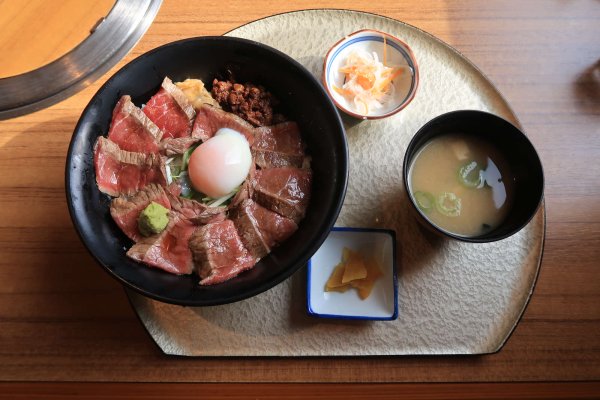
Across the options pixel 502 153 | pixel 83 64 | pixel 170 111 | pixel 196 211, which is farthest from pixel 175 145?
pixel 502 153

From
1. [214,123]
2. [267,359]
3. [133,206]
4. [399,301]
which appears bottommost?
[267,359]

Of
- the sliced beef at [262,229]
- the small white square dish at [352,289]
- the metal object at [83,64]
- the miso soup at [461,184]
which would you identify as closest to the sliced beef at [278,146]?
the sliced beef at [262,229]

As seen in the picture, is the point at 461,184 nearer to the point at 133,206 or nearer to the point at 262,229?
the point at 262,229

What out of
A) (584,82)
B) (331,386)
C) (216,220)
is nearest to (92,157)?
(216,220)

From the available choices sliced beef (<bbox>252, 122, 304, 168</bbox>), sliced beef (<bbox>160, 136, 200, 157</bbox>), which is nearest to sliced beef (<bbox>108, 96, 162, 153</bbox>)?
sliced beef (<bbox>160, 136, 200, 157</bbox>)

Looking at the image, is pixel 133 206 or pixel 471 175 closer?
pixel 133 206

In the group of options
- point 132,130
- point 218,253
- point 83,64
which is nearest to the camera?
point 218,253

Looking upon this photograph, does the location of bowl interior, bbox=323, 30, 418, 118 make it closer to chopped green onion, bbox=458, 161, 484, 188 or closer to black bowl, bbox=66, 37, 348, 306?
black bowl, bbox=66, 37, 348, 306

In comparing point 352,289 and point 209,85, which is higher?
point 209,85
